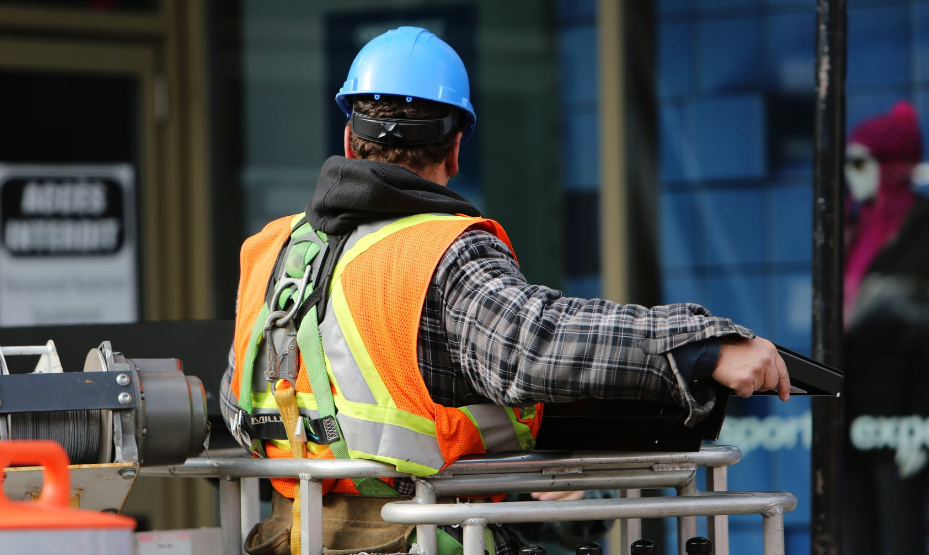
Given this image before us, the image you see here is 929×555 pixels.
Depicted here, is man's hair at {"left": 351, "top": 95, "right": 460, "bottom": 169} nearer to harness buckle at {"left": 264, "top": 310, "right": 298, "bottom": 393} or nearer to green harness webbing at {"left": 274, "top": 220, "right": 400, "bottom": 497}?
green harness webbing at {"left": 274, "top": 220, "right": 400, "bottom": 497}

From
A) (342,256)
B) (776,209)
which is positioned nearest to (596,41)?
(776,209)

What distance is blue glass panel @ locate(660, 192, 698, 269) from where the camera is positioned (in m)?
5.66

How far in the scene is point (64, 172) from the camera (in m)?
6.11

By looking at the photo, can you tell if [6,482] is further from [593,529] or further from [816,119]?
[816,119]

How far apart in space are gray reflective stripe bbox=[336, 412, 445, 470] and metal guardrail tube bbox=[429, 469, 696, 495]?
59mm

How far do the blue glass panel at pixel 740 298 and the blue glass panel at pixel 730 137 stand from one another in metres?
0.51

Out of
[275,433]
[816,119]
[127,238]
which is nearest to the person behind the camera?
[275,433]

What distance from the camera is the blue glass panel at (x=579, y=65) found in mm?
5809

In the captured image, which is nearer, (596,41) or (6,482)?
(6,482)

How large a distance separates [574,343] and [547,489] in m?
0.42

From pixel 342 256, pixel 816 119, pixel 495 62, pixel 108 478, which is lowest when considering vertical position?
pixel 108 478

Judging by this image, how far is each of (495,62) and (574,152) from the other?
0.63 metres

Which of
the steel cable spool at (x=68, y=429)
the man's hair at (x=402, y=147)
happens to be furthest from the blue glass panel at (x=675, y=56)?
the steel cable spool at (x=68, y=429)

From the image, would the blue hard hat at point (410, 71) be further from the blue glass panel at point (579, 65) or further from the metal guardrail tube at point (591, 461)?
the blue glass panel at point (579, 65)
